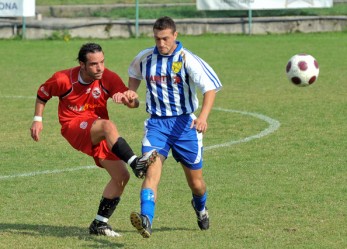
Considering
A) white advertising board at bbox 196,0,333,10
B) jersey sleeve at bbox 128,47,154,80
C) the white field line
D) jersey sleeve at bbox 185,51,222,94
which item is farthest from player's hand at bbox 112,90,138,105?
white advertising board at bbox 196,0,333,10

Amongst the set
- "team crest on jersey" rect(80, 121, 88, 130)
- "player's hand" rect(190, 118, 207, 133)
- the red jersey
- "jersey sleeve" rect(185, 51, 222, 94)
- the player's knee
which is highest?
"jersey sleeve" rect(185, 51, 222, 94)

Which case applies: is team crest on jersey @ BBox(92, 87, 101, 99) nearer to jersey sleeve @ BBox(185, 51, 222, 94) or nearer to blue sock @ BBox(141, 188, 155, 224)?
jersey sleeve @ BBox(185, 51, 222, 94)

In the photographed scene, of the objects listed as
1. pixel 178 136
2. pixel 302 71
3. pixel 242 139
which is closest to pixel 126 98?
pixel 178 136

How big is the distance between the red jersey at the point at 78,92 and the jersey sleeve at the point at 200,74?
0.61 m

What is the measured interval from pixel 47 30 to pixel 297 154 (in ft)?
59.2

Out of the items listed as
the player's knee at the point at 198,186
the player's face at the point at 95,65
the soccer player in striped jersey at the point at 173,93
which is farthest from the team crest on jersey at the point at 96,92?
the player's knee at the point at 198,186

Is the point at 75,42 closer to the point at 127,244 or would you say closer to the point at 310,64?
the point at 310,64

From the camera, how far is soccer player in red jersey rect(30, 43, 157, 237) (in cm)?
795

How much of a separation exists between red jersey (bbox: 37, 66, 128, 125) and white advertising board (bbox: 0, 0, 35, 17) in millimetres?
19850

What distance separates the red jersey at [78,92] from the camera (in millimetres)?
8164

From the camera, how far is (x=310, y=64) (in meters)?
12.4

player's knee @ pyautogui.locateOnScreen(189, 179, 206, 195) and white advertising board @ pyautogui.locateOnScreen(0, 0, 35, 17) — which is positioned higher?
white advertising board @ pyautogui.locateOnScreen(0, 0, 35, 17)

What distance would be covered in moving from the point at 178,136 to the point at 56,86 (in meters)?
1.12

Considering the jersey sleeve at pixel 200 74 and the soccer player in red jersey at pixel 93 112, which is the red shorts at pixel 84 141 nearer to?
the soccer player in red jersey at pixel 93 112
